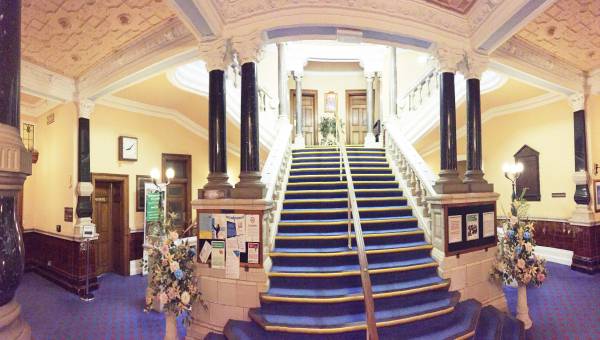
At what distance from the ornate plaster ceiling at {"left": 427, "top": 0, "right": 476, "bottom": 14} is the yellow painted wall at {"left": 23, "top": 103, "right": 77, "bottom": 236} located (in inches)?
255

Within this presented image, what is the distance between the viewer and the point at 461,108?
7359mm

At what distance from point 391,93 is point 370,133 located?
196 cm

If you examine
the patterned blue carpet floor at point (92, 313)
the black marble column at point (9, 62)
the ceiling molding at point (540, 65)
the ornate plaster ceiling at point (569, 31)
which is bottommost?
the patterned blue carpet floor at point (92, 313)

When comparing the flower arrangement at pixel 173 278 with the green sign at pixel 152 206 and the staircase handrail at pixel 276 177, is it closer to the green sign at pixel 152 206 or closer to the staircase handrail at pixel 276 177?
the staircase handrail at pixel 276 177

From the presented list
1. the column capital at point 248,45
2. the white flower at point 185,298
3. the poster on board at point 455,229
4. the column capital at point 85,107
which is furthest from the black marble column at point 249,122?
the column capital at point 85,107

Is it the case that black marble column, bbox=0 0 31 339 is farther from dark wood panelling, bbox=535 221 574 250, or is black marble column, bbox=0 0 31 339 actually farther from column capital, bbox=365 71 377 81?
column capital, bbox=365 71 377 81

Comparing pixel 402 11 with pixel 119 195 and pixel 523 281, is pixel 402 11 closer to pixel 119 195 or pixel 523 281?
pixel 523 281

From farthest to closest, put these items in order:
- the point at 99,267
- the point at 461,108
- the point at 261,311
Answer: the point at 461,108, the point at 99,267, the point at 261,311

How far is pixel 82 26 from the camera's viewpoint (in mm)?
4262

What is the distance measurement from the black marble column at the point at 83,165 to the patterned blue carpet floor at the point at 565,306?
710 centimetres

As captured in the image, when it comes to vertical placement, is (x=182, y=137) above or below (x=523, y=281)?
above

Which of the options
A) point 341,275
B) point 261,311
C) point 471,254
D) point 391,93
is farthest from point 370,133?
point 261,311

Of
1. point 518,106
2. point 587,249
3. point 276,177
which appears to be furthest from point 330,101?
point 587,249

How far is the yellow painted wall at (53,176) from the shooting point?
235 inches
